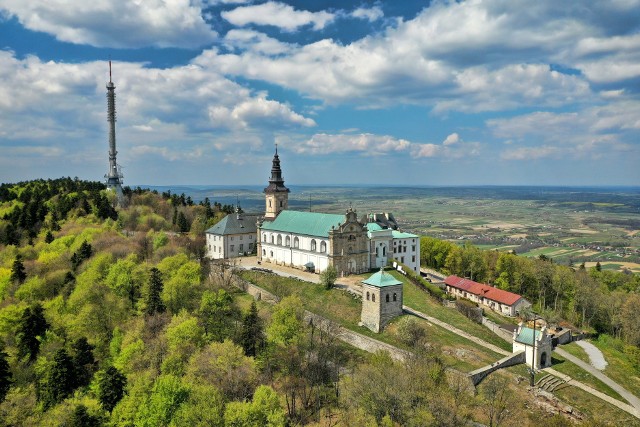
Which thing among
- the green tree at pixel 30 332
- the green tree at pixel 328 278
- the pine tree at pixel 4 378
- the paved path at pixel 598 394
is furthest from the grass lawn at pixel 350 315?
the pine tree at pixel 4 378

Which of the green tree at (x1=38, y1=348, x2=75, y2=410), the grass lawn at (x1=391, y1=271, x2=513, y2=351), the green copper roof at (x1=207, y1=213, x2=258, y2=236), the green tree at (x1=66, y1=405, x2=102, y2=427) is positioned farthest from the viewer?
the green copper roof at (x1=207, y1=213, x2=258, y2=236)

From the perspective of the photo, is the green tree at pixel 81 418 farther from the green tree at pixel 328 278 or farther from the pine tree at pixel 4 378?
the green tree at pixel 328 278

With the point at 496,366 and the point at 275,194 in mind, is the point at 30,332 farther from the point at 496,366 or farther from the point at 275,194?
the point at 496,366

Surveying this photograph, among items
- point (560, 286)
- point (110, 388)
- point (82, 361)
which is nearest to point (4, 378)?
point (82, 361)

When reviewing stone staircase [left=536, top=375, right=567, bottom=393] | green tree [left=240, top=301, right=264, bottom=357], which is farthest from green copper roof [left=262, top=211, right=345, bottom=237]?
stone staircase [left=536, top=375, right=567, bottom=393]

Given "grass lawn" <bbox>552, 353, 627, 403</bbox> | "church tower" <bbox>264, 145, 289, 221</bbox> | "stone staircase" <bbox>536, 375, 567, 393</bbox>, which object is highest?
"church tower" <bbox>264, 145, 289, 221</bbox>

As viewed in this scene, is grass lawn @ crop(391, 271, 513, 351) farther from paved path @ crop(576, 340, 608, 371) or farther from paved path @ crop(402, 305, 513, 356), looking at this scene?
paved path @ crop(576, 340, 608, 371)
